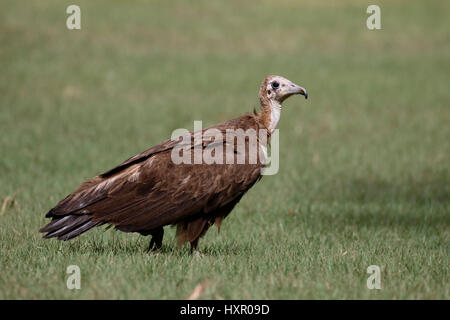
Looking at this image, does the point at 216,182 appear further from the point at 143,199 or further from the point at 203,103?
the point at 203,103

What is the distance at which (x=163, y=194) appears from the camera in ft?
23.1

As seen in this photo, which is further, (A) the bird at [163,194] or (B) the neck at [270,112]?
(B) the neck at [270,112]

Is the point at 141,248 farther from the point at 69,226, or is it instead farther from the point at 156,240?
the point at 69,226

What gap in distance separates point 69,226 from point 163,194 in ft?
3.04

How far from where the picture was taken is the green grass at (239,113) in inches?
253

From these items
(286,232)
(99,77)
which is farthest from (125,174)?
(99,77)

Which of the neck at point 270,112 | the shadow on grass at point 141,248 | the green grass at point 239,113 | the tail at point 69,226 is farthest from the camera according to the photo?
the neck at point 270,112

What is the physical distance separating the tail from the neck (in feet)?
6.65

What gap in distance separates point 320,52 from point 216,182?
1804 cm

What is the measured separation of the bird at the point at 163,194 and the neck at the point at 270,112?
367 mm

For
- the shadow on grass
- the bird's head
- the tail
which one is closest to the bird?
the tail

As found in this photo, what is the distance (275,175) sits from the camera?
13.0m

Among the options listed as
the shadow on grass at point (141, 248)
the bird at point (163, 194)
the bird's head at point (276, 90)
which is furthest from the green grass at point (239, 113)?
the bird's head at point (276, 90)

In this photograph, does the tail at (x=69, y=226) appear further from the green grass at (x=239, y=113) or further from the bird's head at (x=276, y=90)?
the bird's head at (x=276, y=90)
